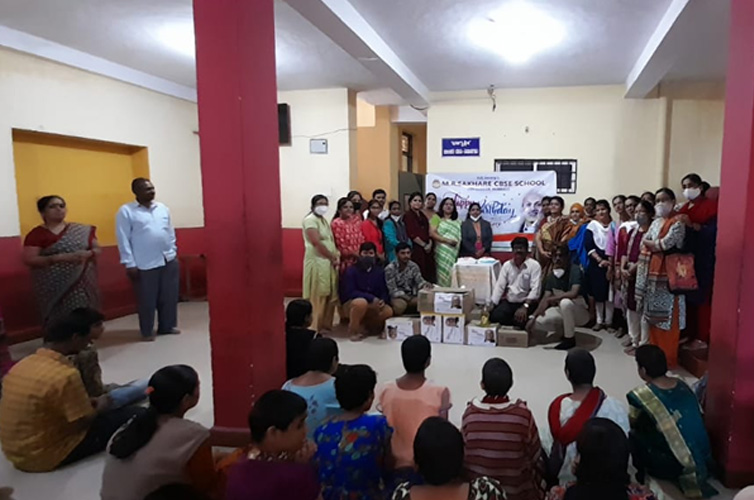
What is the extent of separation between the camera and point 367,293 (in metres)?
4.85

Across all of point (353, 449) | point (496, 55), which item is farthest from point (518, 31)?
point (353, 449)

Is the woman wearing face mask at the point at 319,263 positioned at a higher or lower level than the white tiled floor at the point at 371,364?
higher

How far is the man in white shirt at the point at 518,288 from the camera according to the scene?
14.8 feet

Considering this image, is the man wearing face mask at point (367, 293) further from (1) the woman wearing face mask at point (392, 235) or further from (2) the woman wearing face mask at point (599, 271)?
(2) the woman wearing face mask at point (599, 271)

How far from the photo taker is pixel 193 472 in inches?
66.7

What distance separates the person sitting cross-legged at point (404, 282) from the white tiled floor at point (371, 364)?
516mm

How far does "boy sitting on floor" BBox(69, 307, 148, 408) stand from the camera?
2436 millimetres

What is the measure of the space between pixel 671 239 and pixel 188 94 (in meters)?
6.07

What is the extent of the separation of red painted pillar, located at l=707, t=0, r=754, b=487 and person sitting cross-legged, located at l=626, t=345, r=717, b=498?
0.13 metres

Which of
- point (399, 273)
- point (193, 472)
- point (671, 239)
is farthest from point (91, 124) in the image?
point (671, 239)

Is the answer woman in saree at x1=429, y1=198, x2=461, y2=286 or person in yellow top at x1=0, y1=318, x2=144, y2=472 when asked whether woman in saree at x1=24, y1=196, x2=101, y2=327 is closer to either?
person in yellow top at x1=0, y1=318, x2=144, y2=472

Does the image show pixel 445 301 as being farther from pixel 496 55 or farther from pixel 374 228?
pixel 496 55

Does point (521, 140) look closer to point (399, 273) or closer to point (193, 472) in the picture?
point (399, 273)

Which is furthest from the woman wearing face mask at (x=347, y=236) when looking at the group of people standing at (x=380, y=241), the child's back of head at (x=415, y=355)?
the child's back of head at (x=415, y=355)
